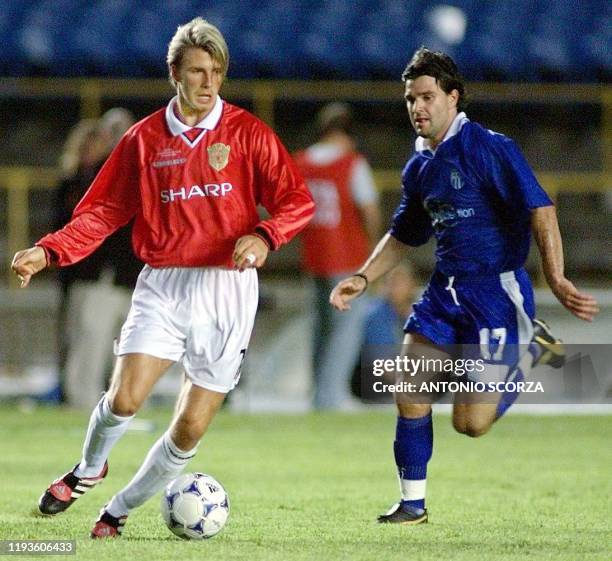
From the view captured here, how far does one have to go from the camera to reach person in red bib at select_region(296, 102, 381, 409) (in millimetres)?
12180

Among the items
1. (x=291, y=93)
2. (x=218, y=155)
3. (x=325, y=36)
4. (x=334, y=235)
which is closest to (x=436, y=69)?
(x=218, y=155)

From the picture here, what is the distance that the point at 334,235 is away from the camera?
12336mm

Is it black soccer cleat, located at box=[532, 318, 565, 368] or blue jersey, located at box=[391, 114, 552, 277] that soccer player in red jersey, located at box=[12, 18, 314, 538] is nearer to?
blue jersey, located at box=[391, 114, 552, 277]

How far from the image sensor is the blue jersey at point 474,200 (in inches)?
239

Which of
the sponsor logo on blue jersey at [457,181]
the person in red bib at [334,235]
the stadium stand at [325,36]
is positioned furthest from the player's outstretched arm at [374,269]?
the stadium stand at [325,36]

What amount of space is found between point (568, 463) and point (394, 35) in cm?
1084

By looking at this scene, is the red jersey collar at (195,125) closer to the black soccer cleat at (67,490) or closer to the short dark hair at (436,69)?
the short dark hair at (436,69)

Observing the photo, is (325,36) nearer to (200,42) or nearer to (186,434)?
(200,42)

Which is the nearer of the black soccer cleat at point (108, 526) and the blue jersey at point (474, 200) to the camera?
the black soccer cleat at point (108, 526)

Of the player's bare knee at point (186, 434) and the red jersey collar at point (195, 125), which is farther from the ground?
the red jersey collar at point (195, 125)

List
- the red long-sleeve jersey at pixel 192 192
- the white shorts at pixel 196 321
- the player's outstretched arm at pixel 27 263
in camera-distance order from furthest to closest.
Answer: the red long-sleeve jersey at pixel 192 192 → the white shorts at pixel 196 321 → the player's outstretched arm at pixel 27 263

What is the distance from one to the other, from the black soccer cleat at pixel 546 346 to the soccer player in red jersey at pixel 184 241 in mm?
1319

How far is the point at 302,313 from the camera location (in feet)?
47.7

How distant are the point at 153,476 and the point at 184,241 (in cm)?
91
